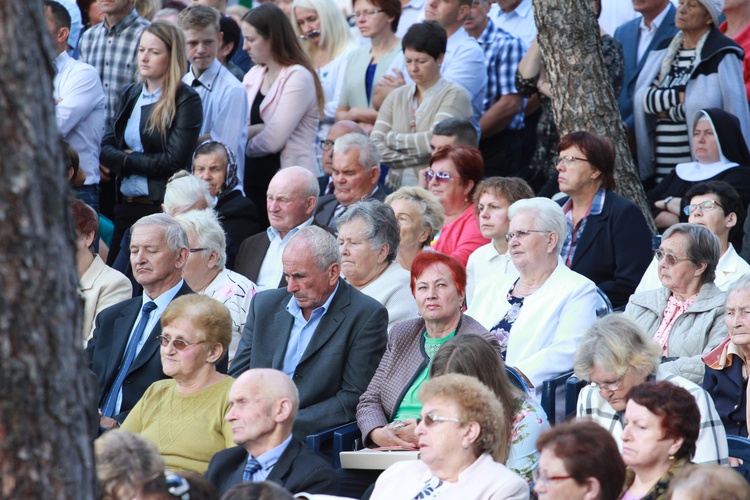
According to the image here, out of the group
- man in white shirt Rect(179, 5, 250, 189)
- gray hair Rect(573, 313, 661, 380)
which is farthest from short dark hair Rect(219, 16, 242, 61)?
gray hair Rect(573, 313, 661, 380)

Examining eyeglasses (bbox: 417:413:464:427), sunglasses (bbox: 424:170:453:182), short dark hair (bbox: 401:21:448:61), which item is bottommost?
eyeglasses (bbox: 417:413:464:427)

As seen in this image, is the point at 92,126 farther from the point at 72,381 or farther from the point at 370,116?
the point at 72,381

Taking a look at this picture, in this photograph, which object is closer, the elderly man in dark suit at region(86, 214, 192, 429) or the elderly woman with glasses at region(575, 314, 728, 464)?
the elderly woman with glasses at region(575, 314, 728, 464)

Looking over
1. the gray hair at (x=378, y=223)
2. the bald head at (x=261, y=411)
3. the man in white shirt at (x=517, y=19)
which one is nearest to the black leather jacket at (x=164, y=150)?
the gray hair at (x=378, y=223)

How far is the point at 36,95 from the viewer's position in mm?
2299

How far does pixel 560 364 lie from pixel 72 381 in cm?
367

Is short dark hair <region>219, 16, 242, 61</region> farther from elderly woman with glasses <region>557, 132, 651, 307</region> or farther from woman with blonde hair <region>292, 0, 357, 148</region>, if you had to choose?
elderly woman with glasses <region>557, 132, 651, 307</region>

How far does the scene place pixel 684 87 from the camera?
329 inches

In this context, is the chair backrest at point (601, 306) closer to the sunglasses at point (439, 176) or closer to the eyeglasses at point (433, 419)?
the eyeglasses at point (433, 419)

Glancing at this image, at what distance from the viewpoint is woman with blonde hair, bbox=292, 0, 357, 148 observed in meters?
9.87

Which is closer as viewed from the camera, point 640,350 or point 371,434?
point 640,350

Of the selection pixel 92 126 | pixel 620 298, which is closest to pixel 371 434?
pixel 620 298

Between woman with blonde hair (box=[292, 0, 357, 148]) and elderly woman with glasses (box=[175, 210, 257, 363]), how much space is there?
3112 millimetres

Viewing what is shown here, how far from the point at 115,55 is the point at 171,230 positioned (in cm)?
325
